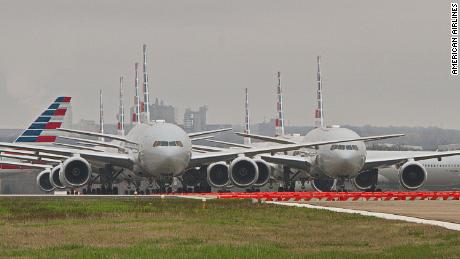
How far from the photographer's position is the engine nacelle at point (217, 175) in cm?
8712

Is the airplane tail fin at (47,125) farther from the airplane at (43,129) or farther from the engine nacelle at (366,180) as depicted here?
the engine nacelle at (366,180)

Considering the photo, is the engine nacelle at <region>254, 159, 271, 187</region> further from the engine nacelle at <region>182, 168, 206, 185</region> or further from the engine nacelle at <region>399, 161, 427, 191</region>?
the engine nacelle at <region>399, 161, 427, 191</region>

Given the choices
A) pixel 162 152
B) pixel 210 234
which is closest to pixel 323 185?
pixel 162 152

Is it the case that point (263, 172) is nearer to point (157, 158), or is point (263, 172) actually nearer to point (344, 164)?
point (344, 164)

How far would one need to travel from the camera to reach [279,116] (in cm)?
12706

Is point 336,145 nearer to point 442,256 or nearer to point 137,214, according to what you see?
point 137,214

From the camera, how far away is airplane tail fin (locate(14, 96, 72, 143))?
126625mm

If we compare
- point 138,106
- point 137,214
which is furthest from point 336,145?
point 137,214

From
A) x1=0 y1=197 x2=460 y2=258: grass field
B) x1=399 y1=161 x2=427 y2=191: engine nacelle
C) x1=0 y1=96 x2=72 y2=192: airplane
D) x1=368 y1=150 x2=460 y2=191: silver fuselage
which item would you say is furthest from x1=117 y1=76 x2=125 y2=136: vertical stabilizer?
x1=0 y1=197 x2=460 y2=258: grass field

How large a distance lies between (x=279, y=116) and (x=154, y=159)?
160 feet

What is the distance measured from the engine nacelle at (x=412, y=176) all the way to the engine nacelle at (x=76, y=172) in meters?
24.3

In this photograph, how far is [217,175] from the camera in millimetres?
87438

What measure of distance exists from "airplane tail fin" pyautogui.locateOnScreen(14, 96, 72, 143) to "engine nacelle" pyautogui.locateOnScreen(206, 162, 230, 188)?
140ft

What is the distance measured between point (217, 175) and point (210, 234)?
51.0 m
